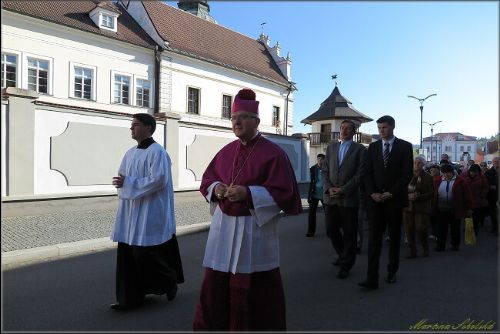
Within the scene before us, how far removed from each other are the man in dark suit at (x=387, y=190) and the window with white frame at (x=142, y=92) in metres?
22.8

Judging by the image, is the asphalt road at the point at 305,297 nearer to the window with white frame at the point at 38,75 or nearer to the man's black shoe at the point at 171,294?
the man's black shoe at the point at 171,294

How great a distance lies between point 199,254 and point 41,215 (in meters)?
5.33

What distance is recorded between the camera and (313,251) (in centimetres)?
753

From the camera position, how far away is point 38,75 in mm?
21578

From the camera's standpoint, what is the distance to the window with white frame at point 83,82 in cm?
2314

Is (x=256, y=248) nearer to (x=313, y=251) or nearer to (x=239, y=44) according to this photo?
(x=313, y=251)

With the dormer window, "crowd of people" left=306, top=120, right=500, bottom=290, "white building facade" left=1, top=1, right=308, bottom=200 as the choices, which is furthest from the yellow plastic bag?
the dormer window

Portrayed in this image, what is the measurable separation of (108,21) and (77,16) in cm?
175

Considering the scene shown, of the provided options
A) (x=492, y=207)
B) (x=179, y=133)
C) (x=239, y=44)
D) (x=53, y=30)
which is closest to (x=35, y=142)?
(x=179, y=133)

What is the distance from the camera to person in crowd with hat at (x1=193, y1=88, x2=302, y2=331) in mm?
3090

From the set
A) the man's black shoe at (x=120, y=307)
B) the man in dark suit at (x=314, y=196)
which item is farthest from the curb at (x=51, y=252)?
the man in dark suit at (x=314, y=196)

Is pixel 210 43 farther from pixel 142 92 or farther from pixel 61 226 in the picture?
pixel 61 226

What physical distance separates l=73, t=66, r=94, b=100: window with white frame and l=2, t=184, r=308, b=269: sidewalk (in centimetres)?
1283

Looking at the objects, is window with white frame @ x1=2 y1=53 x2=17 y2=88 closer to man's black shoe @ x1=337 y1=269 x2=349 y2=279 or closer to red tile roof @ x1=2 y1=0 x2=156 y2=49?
red tile roof @ x1=2 y1=0 x2=156 y2=49
